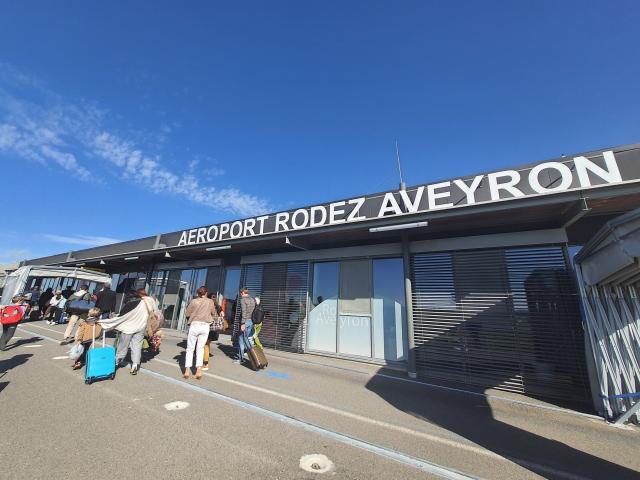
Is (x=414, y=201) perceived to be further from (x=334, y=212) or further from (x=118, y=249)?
(x=118, y=249)

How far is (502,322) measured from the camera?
6020 millimetres

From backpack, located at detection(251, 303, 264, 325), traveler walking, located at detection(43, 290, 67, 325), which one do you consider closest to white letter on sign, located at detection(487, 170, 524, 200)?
backpack, located at detection(251, 303, 264, 325)

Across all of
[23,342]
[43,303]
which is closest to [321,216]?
[23,342]

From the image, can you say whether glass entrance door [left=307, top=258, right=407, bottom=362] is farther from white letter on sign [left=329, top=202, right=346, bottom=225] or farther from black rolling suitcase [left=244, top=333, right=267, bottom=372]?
black rolling suitcase [left=244, top=333, right=267, bottom=372]

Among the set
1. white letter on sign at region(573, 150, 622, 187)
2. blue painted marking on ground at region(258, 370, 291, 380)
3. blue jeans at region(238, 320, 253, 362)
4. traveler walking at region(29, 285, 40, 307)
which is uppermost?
white letter on sign at region(573, 150, 622, 187)

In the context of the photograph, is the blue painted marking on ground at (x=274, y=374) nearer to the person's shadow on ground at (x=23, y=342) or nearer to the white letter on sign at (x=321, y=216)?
the white letter on sign at (x=321, y=216)

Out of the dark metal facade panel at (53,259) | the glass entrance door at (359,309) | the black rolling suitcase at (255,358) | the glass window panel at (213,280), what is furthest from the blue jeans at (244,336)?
the dark metal facade panel at (53,259)

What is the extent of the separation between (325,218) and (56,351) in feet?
26.5

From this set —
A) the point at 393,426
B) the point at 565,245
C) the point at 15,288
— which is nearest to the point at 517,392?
the point at 565,245

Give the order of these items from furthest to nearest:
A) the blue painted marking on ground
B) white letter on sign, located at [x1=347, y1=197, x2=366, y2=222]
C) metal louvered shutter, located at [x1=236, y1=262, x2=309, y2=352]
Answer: metal louvered shutter, located at [x1=236, y1=262, x2=309, y2=352], white letter on sign, located at [x1=347, y1=197, x2=366, y2=222], the blue painted marking on ground

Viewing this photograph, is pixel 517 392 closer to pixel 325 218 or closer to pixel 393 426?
pixel 393 426

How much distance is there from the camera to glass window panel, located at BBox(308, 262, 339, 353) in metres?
8.50

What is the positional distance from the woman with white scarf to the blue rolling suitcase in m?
0.45

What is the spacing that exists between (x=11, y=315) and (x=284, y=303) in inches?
283
